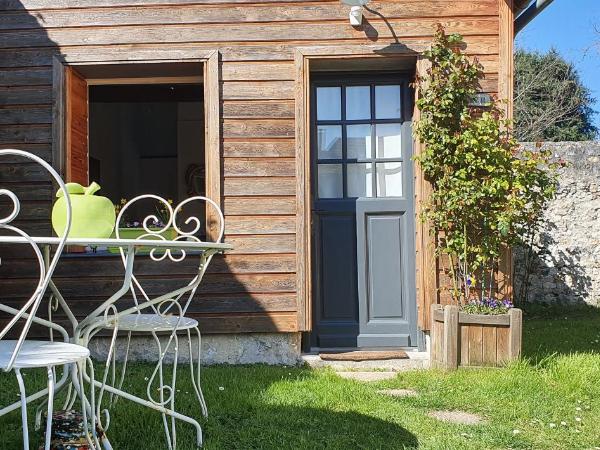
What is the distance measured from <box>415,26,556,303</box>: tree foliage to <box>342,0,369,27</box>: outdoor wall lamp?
0.52 metres

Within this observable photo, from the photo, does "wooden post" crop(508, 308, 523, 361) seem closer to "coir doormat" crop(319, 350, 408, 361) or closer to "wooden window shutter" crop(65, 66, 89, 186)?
"coir doormat" crop(319, 350, 408, 361)

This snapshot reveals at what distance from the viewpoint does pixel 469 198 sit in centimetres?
390

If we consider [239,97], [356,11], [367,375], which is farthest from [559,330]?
[239,97]

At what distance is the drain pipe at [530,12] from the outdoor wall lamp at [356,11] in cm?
129

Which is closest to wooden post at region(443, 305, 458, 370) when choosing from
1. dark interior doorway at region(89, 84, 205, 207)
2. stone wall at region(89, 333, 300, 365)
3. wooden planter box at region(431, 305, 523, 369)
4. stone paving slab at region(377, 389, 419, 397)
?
wooden planter box at region(431, 305, 523, 369)

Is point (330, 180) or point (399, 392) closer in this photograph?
point (399, 392)

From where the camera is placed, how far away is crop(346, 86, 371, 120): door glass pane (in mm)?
4496

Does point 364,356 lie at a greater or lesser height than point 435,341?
lesser

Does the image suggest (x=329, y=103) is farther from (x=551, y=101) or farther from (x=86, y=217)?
(x=551, y=101)

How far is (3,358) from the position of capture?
1643mm

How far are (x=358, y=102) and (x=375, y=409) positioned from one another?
238 centimetres

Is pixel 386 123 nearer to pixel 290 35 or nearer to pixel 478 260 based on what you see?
pixel 290 35

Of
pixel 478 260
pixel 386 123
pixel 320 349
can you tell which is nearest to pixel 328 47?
pixel 386 123

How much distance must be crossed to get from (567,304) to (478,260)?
3.44 m
